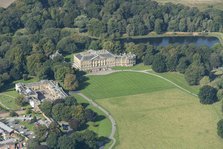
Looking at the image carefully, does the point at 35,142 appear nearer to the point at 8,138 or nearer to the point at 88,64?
the point at 8,138

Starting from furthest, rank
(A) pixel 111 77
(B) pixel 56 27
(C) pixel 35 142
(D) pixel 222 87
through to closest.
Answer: (B) pixel 56 27 → (A) pixel 111 77 → (D) pixel 222 87 → (C) pixel 35 142

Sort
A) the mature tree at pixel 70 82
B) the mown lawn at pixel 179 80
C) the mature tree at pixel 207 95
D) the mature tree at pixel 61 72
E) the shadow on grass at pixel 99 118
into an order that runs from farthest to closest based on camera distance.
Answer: the mature tree at pixel 61 72 → the mown lawn at pixel 179 80 → the mature tree at pixel 70 82 → the mature tree at pixel 207 95 → the shadow on grass at pixel 99 118

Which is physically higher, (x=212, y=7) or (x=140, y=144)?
(x=212, y=7)

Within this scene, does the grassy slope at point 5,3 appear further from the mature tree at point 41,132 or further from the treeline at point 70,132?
the mature tree at point 41,132

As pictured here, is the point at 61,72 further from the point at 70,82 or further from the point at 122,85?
the point at 122,85

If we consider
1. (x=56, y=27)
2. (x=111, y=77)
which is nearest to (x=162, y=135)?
(x=111, y=77)

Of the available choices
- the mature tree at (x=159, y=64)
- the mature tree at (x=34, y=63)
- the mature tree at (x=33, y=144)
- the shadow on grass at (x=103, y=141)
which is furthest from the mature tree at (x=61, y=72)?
the mature tree at (x=33, y=144)
